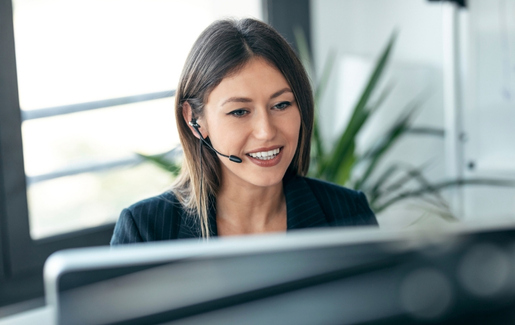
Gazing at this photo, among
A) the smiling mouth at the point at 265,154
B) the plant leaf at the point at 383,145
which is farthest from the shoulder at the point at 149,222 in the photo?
the plant leaf at the point at 383,145

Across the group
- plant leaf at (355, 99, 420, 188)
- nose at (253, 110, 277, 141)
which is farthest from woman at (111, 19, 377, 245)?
plant leaf at (355, 99, 420, 188)

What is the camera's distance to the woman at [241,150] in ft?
4.21

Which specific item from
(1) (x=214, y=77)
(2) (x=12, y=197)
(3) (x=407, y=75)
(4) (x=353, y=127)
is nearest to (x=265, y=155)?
(1) (x=214, y=77)

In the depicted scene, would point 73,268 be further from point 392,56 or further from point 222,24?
point 392,56

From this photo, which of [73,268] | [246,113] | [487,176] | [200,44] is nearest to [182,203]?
[246,113]

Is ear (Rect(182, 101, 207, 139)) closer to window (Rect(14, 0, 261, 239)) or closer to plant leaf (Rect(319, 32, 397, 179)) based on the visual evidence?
window (Rect(14, 0, 261, 239))

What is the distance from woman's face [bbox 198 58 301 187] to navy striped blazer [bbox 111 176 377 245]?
14cm

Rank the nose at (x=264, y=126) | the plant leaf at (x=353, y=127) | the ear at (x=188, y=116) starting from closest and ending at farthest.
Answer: the nose at (x=264, y=126)
the ear at (x=188, y=116)
the plant leaf at (x=353, y=127)

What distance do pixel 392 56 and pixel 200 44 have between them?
140 cm

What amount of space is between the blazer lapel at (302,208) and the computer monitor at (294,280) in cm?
97

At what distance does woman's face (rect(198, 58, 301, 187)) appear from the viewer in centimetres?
127

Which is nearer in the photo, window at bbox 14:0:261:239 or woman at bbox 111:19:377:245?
woman at bbox 111:19:377:245

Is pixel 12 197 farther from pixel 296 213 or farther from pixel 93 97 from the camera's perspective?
pixel 296 213

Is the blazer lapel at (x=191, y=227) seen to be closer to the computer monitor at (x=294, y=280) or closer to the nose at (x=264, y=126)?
the nose at (x=264, y=126)
